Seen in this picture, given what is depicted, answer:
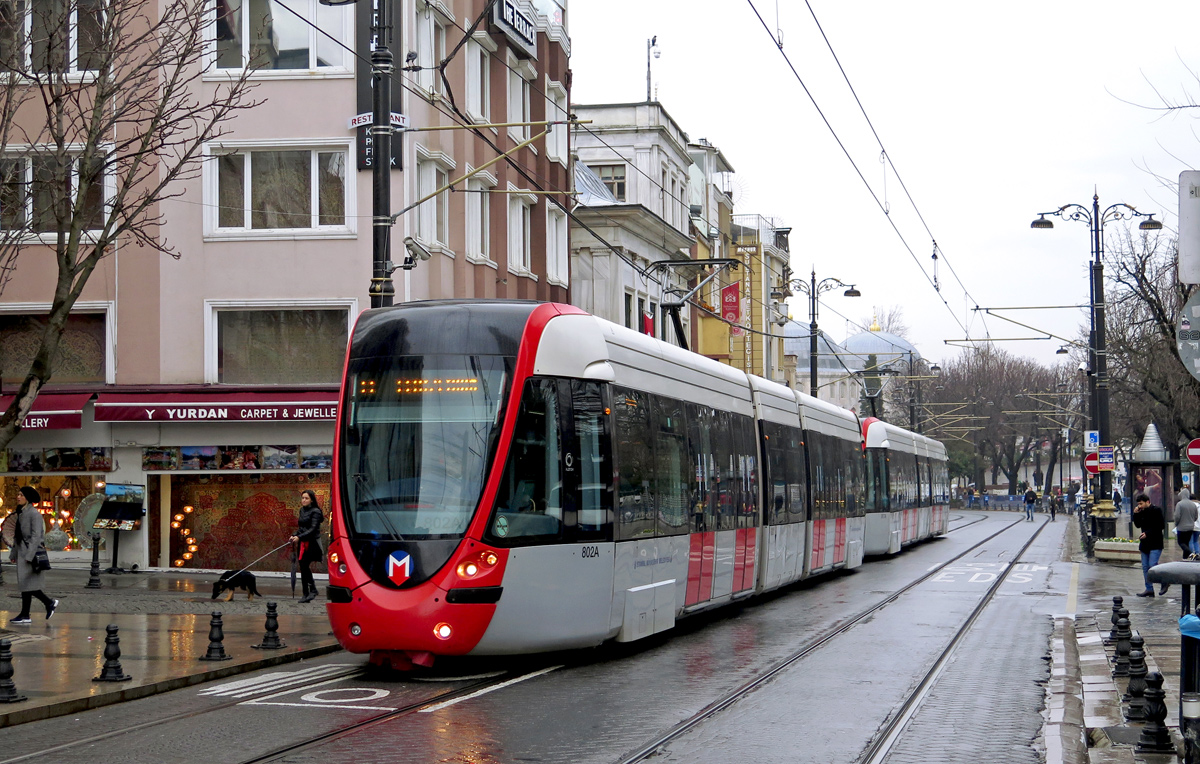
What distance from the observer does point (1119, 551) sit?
2986 cm

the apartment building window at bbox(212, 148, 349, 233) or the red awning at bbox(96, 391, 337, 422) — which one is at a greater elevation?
the apartment building window at bbox(212, 148, 349, 233)

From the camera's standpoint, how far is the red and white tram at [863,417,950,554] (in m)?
30.5

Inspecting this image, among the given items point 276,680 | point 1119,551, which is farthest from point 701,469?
point 1119,551

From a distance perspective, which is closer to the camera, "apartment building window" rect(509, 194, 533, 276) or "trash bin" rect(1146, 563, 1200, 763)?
"trash bin" rect(1146, 563, 1200, 763)

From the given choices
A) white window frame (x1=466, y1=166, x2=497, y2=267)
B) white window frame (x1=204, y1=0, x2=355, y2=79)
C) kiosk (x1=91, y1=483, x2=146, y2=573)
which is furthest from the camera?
white window frame (x1=466, y1=166, x2=497, y2=267)

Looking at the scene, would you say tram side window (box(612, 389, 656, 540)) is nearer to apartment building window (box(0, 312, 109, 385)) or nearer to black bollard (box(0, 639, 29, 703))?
black bollard (box(0, 639, 29, 703))

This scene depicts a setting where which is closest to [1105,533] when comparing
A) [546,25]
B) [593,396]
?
[546,25]

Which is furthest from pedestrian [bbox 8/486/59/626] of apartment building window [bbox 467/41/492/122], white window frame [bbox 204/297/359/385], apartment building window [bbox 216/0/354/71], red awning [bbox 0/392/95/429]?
apartment building window [bbox 467/41/492/122]

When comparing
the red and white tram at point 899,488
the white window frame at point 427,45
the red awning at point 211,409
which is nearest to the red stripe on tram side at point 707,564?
the red awning at point 211,409

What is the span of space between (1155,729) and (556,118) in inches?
1137

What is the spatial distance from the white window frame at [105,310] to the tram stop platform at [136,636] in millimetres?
3654

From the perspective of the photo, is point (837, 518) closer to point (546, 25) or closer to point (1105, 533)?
point (1105, 533)

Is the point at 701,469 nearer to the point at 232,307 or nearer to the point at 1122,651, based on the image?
the point at 1122,651

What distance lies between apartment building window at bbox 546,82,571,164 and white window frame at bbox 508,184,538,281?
2.25 metres
